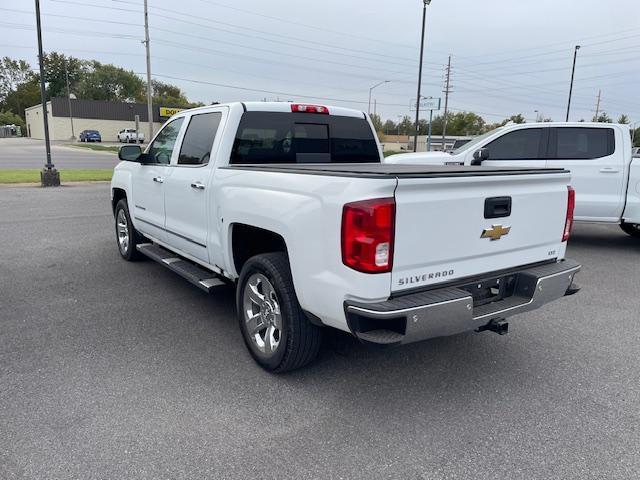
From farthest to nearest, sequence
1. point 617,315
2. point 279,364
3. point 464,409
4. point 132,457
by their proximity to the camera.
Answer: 1. point 617,315
2. point 279,364
3. point 464,409
4. point 132,457

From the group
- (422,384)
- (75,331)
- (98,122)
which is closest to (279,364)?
(422,384)

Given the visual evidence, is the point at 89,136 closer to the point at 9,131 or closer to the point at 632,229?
the point at 9,131

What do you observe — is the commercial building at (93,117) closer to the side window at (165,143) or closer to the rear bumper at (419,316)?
the side window at (165,143)

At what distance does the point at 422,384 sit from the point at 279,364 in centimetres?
101

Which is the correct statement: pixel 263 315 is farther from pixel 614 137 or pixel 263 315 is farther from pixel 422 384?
pixel 614 137

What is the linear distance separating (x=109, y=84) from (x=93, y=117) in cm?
3228

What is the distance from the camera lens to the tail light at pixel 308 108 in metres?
4.63

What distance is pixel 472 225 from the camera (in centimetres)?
306

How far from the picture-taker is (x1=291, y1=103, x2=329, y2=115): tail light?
4.63 meters

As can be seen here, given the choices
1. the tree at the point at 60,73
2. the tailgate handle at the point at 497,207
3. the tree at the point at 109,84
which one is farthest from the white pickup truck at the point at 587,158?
the tree at the point at 60,73

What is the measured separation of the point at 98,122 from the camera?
239 feet

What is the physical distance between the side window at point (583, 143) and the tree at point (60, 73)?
11367 centimetres

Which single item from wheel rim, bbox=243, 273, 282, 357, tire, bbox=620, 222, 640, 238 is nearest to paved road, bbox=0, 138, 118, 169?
tire, bbox=620, 222, 640, 238

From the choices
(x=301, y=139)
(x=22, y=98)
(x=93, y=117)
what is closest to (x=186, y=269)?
(x=301, y=139)
